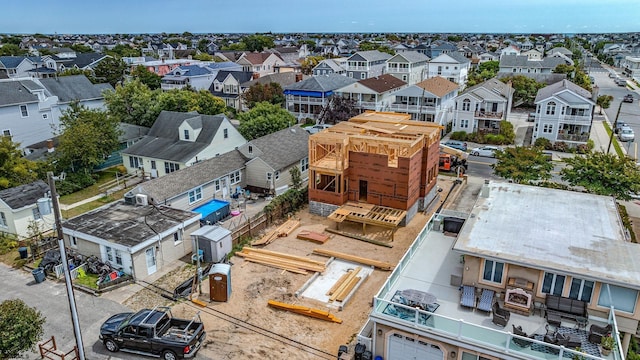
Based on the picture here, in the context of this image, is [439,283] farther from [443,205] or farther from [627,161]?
[627,161]

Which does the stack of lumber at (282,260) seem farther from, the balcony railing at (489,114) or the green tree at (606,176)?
the balcony railing at (489,114)

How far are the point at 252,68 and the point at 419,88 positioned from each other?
53060 millimetres

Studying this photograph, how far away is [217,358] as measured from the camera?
17484mm

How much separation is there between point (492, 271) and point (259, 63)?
9042cm

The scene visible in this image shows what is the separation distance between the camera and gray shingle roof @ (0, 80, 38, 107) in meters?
44.7

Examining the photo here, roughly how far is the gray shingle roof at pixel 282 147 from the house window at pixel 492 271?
2103cm

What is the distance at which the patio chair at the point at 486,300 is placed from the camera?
52.2 ft

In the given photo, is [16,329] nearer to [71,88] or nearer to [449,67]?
[71,88]

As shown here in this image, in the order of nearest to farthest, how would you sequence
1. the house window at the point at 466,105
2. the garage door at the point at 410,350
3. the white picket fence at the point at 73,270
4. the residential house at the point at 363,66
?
the garage door at the point at 410,350
the white picket fence at the point at 73,270
the house window at the point at 466,105
the residential house at the point at 363,66

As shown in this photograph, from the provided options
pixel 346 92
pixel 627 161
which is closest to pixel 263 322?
pixel 627 161

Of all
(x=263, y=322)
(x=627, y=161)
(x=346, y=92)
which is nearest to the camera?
(x=263, y=322)

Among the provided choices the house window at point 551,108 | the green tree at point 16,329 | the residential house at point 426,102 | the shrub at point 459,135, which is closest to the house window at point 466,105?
the residential house at point 426,102

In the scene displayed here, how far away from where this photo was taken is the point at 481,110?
53.0 m

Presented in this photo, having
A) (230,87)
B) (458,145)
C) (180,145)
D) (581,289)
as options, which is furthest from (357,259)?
(230,87)
